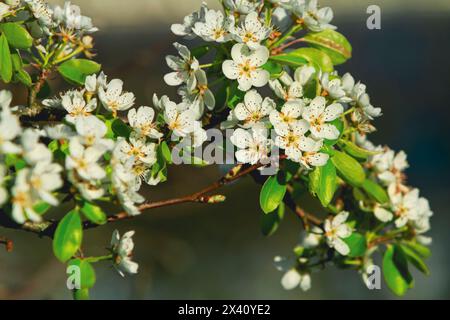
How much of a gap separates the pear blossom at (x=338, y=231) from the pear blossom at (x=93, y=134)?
545 millimetres

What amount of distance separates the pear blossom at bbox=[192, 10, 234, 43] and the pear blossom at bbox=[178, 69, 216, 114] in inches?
2.4

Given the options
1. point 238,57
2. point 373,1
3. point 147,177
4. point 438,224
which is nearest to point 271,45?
point 238,57

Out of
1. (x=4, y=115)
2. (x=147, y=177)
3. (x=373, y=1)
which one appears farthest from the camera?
(x=373, y=1)

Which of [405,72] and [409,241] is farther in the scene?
Result: [405,72]

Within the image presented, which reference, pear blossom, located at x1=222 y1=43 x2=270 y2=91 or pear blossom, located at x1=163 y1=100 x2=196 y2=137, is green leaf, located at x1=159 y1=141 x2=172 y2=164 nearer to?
pear blossom, located at x1=163 y1=100 x2=196 y2=137

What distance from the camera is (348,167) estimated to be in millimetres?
1214

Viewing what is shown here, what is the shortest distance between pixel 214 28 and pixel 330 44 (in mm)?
293

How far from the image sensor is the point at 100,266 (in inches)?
131

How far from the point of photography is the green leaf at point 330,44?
136 centimetres

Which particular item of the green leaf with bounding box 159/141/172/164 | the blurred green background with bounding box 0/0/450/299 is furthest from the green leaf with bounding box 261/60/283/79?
the blurred green background with bounding box 0/0/450/299

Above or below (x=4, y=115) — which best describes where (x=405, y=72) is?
above

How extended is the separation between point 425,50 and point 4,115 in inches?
166

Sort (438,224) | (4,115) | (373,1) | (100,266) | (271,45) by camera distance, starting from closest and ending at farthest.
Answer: (4,115) → (271,45) → (100,266) → (438,224) → (373,1)
